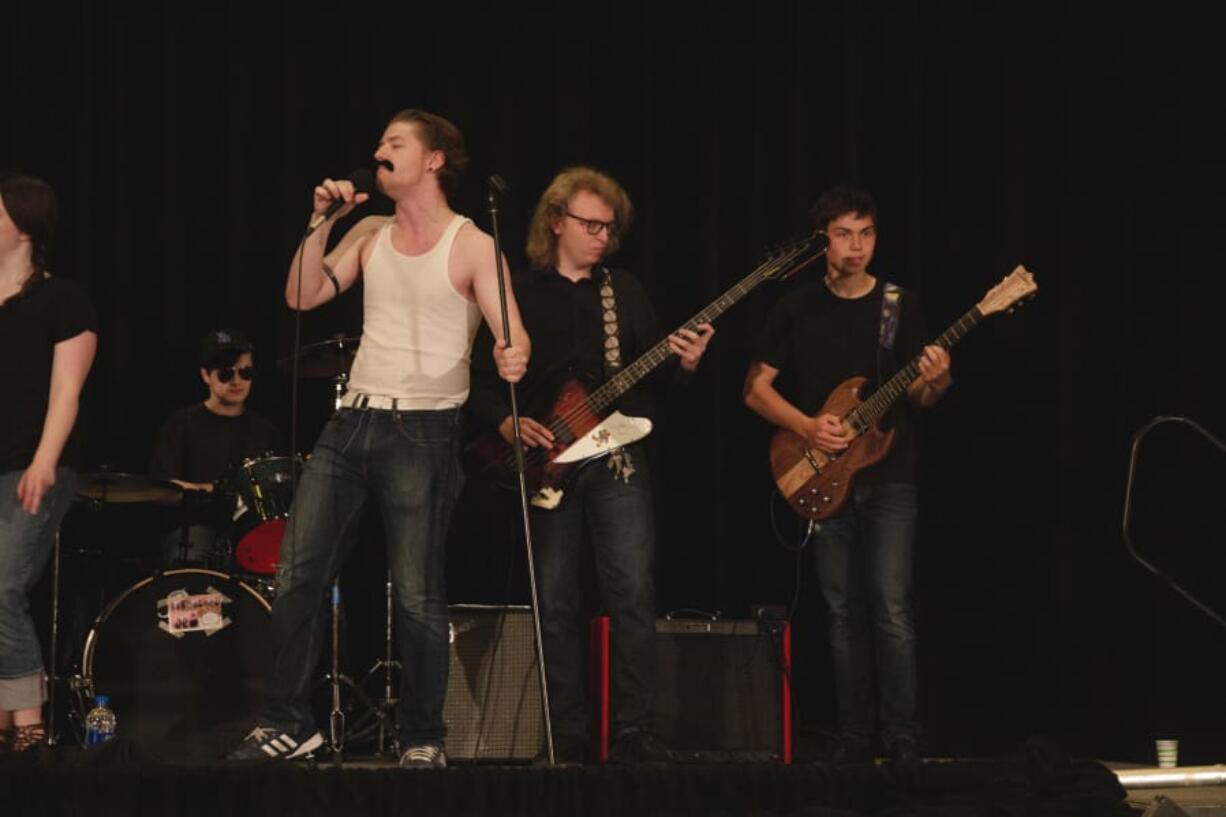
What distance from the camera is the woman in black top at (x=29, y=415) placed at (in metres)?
4.40

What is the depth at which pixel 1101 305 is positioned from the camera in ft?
21.7

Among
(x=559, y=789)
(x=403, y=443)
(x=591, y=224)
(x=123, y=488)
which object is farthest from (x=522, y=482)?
(x=123, y=488)

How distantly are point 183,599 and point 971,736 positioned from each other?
3.09m

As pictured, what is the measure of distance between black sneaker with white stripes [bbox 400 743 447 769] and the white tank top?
3.02 feet

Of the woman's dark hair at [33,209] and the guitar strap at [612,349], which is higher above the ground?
the woman's dark hair at [33,209]

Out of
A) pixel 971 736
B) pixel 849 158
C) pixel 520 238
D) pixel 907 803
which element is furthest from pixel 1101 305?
pixel 907 803

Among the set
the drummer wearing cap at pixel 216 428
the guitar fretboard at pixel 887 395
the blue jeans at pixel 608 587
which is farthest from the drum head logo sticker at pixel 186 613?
the guitar fretboard at pixel 887 395

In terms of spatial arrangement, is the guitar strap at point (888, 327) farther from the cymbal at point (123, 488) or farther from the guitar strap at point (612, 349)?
the cymbal at point (123, 488)

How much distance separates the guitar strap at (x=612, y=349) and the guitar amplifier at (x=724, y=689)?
76 centimetres

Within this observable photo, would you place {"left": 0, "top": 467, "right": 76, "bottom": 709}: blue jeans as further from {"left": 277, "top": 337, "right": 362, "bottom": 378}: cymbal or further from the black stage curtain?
the black stage curtain

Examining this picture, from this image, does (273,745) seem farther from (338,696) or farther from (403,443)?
(338,696)

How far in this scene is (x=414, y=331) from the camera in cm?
448

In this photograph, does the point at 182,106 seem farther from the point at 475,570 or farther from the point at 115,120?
the point at 475,570

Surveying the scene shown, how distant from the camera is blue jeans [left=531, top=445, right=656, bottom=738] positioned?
200 inches
